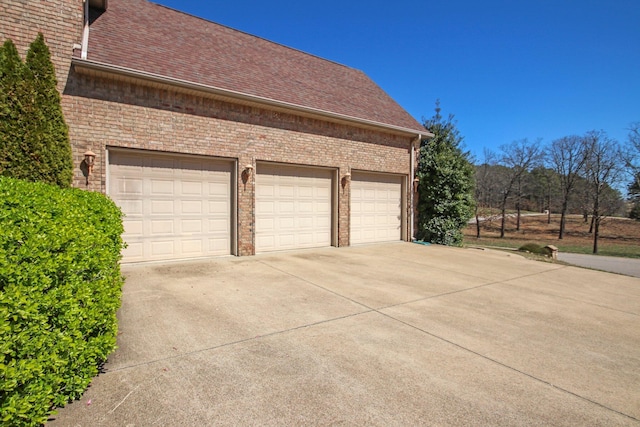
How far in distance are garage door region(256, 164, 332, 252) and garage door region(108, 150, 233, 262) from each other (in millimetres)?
909

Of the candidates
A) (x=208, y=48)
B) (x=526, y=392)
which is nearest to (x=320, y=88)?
(x=208, y=48)

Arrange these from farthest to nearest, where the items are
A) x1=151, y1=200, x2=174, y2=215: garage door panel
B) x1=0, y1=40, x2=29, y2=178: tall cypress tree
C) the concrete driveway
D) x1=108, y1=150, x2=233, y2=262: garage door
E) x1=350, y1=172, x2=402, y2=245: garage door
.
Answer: x1=350, y1=172, x2=402, y2=245: garage door
x1=151, y1=200, x2=174, y2=215: garage door panel
x1=108, y1=150, x2=233, y2=262: garage door
x1=0, y1=40, x2=29, y2=178: tall cypress tree
the concrete driveway

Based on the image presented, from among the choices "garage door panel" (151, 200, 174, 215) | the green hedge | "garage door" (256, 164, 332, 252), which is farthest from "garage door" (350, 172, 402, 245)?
the green hedge

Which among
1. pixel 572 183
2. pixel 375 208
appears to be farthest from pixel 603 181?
pixel 375 208

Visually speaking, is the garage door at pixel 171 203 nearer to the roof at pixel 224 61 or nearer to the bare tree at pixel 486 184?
the roof at pixel 224 61

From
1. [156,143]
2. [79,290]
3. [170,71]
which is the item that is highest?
[170,71]

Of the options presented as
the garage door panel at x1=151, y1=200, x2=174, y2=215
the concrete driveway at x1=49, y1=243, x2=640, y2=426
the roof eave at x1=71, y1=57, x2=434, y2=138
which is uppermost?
the roof eave at x1=71, y1=57, x2=434, y2=138

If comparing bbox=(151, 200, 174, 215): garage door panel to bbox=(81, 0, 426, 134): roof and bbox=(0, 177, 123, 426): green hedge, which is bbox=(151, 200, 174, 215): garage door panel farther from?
bbox=(0, 177, 123, 426): green hedge

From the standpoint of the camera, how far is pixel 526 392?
2777 millimetres

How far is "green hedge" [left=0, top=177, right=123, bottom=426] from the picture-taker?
6.05 feet

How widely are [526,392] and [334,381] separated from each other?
5.18 ft

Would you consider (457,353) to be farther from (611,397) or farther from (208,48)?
(208,48)

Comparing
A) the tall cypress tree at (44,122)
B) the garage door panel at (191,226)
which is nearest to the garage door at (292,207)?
the garage door panel at (191,226)

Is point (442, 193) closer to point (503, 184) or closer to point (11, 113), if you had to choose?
point (11, 113)
